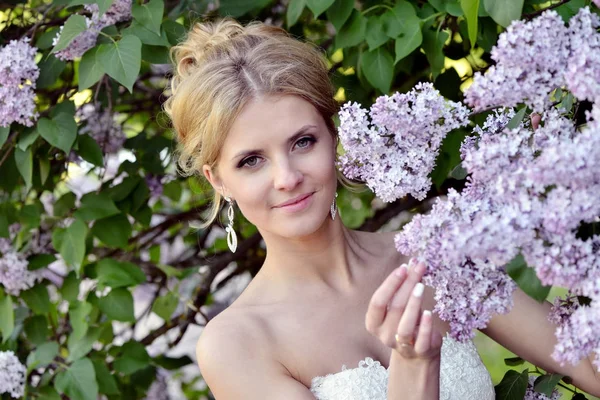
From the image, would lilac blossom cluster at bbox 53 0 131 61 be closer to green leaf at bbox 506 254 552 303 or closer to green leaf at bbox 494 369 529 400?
green leaf at bbox 494 369 529 400

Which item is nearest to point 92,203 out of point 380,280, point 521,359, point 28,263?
point 28,263

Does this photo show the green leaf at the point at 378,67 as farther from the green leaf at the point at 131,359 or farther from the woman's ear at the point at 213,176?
the green leaf at the point at 131,359

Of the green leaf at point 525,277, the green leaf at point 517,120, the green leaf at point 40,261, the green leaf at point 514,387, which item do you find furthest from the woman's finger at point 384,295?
the green leaf at point 40,261

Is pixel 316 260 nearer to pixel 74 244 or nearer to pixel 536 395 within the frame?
pixel 536 395

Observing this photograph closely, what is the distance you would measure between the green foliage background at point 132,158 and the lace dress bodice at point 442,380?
1.76 feet

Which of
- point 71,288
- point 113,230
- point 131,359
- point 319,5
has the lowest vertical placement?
point 131,359

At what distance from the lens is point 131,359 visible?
9.76 ft

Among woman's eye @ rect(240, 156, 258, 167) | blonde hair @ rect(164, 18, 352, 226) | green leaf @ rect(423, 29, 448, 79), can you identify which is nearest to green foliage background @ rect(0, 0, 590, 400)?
green leaf @ rect(423, 29, 448, 79)

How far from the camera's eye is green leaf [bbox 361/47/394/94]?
7.67ft

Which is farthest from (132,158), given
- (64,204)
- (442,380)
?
(442,380)

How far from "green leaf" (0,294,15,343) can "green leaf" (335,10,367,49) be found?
4.16 feet

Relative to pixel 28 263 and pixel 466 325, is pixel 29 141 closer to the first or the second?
pixel 28 263

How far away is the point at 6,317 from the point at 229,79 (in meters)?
1.21

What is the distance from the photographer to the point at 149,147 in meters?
3.05
